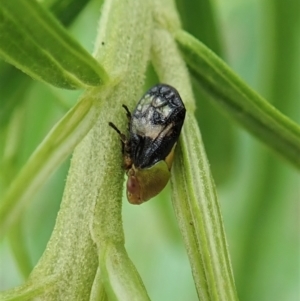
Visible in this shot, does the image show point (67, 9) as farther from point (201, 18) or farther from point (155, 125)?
point (201, 18)

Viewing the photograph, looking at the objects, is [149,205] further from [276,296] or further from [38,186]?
[38,186]

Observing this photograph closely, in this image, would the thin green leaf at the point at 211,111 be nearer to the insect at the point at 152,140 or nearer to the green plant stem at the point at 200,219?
the insect at the point at 152,140

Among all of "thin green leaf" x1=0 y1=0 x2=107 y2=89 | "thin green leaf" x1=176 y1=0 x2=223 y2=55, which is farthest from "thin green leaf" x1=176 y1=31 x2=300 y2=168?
"thin green leaf" x1=176 y1=0 x2=223 y2=55

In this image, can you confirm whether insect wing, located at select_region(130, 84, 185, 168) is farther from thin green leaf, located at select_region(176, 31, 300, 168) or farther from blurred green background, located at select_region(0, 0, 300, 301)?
blurred green background, located at select_region(0, 0, 300, 301)

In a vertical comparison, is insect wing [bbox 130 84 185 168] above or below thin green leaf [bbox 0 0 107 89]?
below

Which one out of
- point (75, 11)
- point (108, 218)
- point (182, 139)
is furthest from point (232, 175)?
point (108, 218)

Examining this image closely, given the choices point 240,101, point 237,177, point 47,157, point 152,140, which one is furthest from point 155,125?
point 237,177
